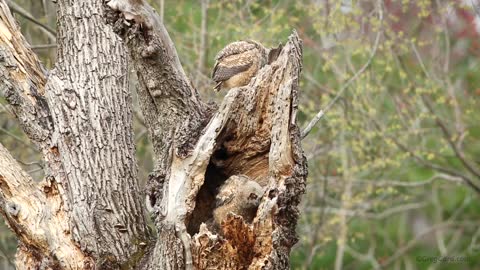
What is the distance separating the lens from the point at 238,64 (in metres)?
5.01

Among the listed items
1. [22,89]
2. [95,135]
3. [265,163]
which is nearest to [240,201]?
[265,163]

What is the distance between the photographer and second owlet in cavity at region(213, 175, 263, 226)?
14.0ft

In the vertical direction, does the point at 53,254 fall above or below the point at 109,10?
below

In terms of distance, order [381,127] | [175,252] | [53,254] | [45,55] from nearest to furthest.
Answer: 1. [175,252]
2. [53,254]
3. [45,55]
4. [381,127]

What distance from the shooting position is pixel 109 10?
14.2 ft

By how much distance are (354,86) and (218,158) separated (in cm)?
573

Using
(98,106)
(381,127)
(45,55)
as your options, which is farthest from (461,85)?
(98,106)

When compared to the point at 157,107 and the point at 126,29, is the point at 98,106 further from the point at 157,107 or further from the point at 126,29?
Answer: the point at 126,29

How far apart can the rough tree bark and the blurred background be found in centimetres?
307

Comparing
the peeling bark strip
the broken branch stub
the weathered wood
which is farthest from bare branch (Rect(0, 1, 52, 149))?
the broken branch stub

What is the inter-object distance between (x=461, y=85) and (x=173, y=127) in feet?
28.6

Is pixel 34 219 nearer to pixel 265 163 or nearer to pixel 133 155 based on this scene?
pixel 133 155

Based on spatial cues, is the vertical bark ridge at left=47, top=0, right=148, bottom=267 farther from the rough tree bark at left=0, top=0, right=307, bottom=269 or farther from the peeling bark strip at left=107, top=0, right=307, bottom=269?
the peeling bark strip at left=107, top=0, right=307, bottom=269

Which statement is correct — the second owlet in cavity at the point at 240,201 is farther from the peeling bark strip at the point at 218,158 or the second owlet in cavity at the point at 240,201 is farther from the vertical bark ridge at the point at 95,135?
the vertical bark ridge at the point at 95,135
